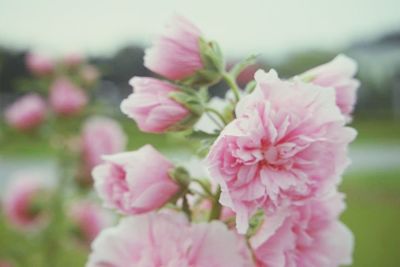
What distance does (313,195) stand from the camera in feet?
2.50

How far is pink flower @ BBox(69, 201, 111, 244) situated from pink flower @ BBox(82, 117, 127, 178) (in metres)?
0.16

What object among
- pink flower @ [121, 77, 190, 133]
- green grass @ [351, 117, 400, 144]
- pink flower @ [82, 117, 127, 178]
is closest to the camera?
pink flower @ [121, 77, 190, 133]

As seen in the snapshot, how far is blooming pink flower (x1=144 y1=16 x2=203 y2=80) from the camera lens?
0.88 metres

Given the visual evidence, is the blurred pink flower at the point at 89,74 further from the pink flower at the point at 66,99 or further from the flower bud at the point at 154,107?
the flower bud at the point at 154,107

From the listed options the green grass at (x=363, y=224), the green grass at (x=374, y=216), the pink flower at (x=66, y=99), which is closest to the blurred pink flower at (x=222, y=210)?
the green grass at (x=363, y=224)

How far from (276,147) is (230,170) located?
0.17 ft

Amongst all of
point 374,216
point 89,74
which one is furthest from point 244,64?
→ point 374,216

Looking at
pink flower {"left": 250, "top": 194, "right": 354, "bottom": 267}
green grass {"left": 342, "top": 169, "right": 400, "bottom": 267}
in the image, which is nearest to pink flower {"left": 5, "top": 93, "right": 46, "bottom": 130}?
pink flower {"left": 250, "top": 194, "right": 354, "bottom": 267}

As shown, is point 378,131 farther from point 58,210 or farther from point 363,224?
point 58,210

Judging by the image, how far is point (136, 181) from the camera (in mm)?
846

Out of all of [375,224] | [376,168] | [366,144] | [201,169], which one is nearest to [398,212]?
[375,224]

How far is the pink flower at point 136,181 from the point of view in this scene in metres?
0.85

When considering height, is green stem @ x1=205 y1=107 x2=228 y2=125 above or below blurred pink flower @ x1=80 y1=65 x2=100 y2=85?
above

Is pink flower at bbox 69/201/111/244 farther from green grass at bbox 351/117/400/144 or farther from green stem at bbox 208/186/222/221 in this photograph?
green grass at bbox 351/117/400/144
